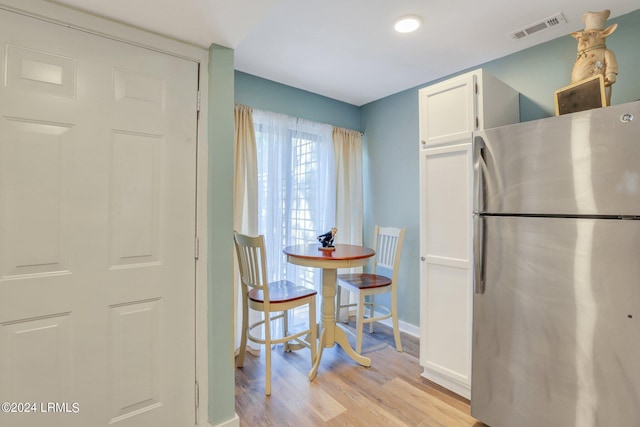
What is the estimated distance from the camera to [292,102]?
10.2 feet

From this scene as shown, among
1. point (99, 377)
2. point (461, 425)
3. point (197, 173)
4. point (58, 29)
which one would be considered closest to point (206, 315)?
point (99, 377)

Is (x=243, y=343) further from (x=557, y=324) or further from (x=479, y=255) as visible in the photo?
(x=557, y=324)

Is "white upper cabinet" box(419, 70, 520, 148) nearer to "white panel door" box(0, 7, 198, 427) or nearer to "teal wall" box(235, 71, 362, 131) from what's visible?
"teal wall" box(235, 71, 362, 131)

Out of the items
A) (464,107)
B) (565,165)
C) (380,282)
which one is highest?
(464,107)

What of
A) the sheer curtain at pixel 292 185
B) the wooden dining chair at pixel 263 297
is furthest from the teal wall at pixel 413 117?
the wooden dining chair at pixel 263 297

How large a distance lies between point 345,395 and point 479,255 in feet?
4.20

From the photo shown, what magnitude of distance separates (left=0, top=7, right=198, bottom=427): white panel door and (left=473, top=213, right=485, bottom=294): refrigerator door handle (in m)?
1.59

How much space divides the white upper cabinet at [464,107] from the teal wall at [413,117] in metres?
0.18

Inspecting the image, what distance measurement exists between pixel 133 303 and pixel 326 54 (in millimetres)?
2164

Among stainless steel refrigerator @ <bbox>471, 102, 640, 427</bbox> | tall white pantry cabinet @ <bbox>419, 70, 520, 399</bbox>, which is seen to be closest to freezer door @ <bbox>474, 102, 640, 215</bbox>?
stainless steel refrigerator @ <bbox>471, 102, 640, 427</bbox>

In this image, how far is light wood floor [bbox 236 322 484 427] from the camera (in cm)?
182

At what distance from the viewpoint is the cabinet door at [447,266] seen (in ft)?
6.57

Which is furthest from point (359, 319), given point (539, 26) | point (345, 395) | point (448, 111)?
point (539, 26)

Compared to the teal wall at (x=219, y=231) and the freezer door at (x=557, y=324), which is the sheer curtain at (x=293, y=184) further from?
the freezer door at (x=557, y=324)
